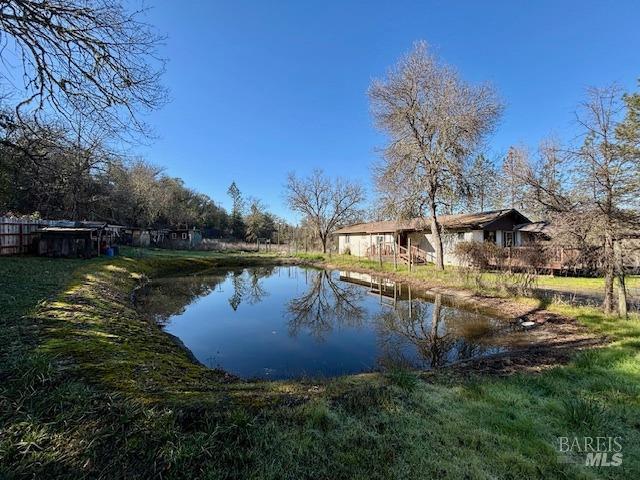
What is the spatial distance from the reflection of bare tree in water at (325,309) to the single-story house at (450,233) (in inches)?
264

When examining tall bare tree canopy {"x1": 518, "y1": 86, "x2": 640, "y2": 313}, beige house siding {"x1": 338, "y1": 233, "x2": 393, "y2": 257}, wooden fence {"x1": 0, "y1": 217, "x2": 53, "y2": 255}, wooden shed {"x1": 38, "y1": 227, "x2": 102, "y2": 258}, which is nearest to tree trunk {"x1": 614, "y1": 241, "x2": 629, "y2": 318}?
tall bare tree canopy {"x1": 518, "y1": 86, "x2": 640, "y2": 313}

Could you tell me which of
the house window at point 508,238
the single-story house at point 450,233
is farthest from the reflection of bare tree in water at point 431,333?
the house window at point 508,238

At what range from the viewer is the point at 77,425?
2.57 m

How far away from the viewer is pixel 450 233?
72.8 feet

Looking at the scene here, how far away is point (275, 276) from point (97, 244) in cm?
1156

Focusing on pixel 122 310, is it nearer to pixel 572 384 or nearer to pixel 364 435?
pixel 364 435

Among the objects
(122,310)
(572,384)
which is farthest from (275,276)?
(572,384)

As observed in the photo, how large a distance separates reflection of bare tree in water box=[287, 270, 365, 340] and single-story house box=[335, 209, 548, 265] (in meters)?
6.70

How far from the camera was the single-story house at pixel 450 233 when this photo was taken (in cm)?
1994

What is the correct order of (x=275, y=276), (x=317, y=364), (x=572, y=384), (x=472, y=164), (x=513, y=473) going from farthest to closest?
1. (x=275, y=276)
2. (x=472, y=164)
3. (x=317, y=364)
4. (x=572, y=384)
5. (x=513, y=473)

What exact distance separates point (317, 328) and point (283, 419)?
21.5ft

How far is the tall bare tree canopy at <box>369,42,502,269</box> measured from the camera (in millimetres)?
17266

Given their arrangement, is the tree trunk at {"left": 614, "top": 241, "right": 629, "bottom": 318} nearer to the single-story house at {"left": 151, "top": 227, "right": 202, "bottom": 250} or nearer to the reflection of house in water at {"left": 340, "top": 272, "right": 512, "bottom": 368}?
the reflection of house in water at {"left": 340, "top": 272, "right": 512, "bottom": 368}

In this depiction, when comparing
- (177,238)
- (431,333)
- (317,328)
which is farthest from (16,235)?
(177,238)
